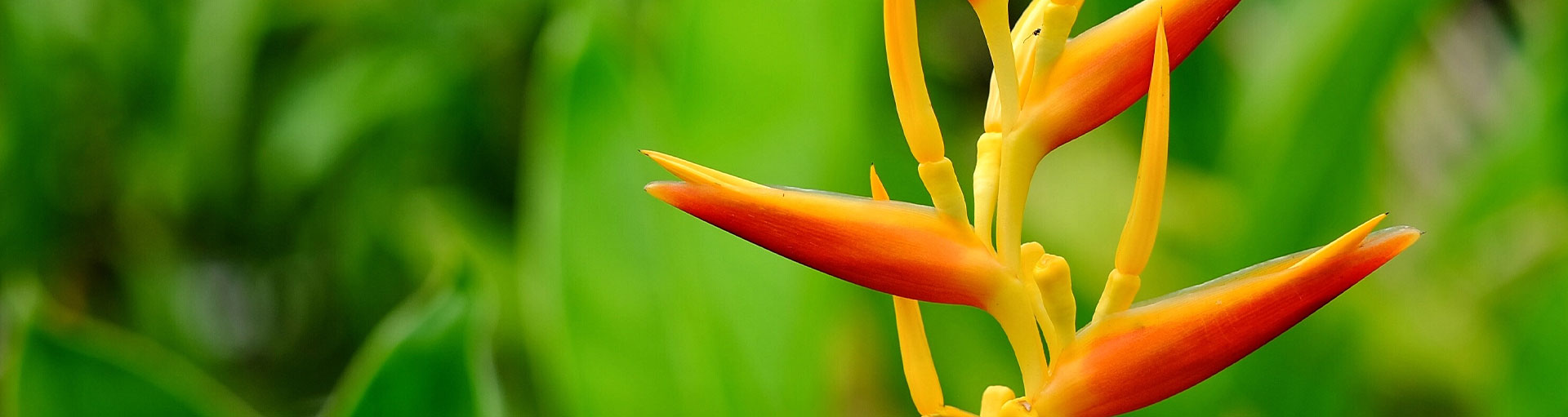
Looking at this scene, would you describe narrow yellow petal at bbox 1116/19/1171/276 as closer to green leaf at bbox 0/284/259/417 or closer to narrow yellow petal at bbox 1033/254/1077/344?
narrow yellow petal at bbox 1033/254/1077/344

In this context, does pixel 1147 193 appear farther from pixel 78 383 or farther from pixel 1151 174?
pixel 78 383

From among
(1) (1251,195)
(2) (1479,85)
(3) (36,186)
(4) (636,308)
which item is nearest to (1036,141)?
(4) (636,308)

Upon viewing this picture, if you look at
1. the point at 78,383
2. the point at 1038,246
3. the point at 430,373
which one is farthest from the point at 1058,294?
the point at 78,383

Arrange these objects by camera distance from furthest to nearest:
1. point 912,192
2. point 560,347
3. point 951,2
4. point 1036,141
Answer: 1. point 951,2
2. point 912,192
3. point 560,347
4. point 1036,141

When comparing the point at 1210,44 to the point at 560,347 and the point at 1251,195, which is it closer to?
the point at 1251,195

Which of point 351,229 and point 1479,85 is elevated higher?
point 1479,85

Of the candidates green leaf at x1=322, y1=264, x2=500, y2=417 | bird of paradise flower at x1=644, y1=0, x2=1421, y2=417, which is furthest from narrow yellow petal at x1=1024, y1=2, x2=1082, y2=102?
green leaf at x1=322, y1=264, x2=500, y2=417

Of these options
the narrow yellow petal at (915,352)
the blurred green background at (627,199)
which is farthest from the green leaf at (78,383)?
the narrow yellow petal at (915,352)

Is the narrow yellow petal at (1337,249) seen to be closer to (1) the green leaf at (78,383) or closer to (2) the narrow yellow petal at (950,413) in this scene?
(2) the narrow yellow petal at (950,413)
